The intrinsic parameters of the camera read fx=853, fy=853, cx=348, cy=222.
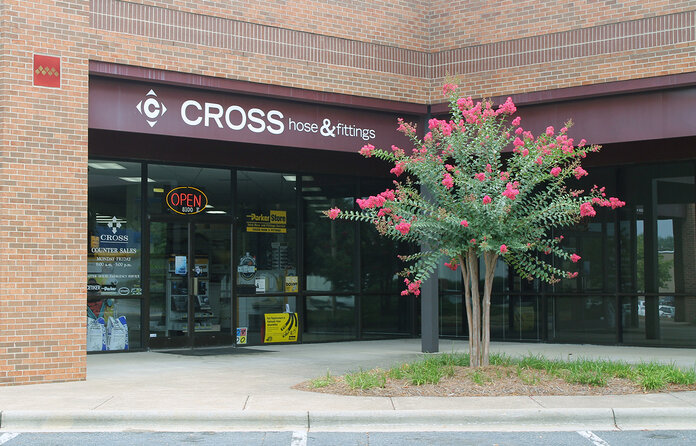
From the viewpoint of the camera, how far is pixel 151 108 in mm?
12883

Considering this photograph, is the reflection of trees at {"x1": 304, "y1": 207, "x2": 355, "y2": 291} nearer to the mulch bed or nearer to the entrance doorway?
the entrance doorway

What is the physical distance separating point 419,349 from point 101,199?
6449 mm

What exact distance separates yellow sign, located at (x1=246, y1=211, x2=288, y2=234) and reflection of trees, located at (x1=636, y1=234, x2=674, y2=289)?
7034 millimetres

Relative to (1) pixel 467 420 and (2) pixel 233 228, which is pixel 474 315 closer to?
(1) pixel 467 420

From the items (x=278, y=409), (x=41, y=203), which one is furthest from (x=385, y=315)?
(x=278, y=409)

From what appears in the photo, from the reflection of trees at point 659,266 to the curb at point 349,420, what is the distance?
8.01 m

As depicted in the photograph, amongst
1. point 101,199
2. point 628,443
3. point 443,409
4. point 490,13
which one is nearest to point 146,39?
point 101,199

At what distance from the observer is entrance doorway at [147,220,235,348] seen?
15.8 m

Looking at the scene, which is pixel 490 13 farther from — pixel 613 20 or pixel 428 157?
pixel 428 157

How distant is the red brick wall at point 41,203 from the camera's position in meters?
11.1

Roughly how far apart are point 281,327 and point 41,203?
674 centimetres

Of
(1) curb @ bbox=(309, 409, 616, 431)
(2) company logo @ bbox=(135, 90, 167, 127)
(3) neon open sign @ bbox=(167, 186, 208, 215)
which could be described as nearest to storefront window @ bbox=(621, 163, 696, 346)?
(1) curb @ bbox=(309, 409, 616, 431)

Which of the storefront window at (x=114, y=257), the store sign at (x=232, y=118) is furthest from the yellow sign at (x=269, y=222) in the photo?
the store sign at (x=232, y=118)

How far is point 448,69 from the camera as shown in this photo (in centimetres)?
1562
